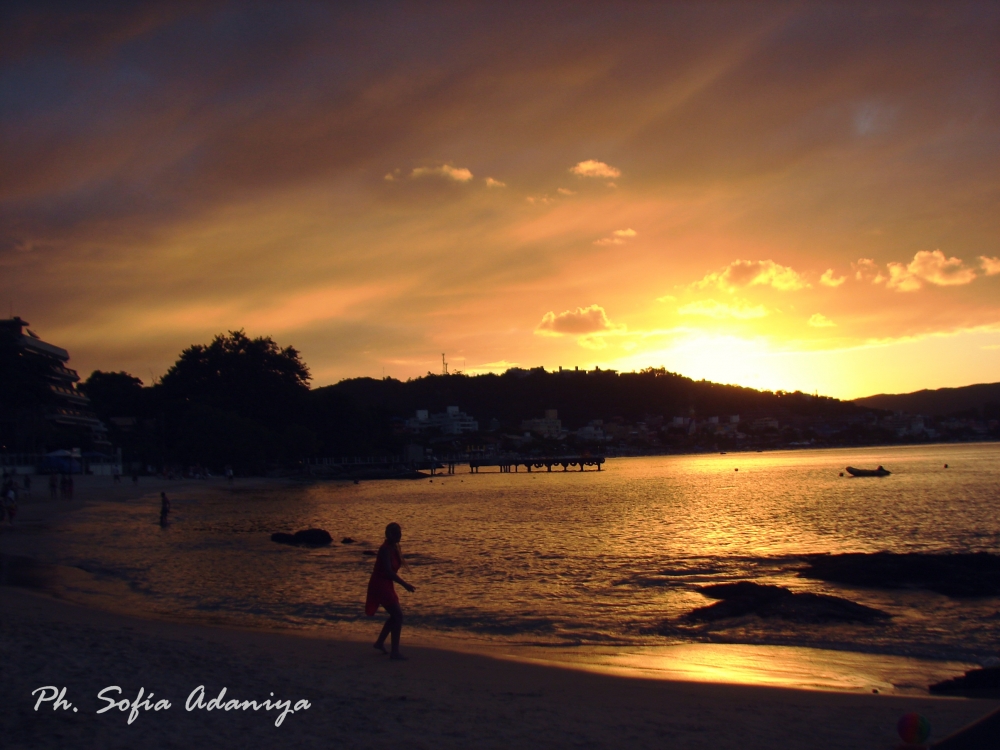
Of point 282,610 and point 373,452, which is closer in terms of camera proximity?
point 282,610

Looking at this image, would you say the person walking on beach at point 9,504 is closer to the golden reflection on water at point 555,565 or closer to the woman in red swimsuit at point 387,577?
the golden reflection on water at point 555,565

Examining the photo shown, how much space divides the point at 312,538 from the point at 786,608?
718 inches

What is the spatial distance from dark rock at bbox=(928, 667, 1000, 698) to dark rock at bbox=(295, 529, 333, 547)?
70.9 ft

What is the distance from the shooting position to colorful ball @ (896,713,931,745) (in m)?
4.26

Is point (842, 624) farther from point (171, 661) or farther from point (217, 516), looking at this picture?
point (217, 516)

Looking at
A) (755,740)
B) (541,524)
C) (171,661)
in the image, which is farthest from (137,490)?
(755,740)

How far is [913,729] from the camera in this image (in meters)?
4.29

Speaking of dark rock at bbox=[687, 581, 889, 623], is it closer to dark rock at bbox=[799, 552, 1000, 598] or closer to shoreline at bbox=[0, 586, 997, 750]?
dark rock at bbox=[799, 552, 1000, 598]

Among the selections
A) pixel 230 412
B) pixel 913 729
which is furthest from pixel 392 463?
pixel 913 729

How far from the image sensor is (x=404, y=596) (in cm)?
1697

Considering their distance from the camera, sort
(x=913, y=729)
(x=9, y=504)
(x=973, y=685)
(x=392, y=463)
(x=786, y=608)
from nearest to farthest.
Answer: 1. (x=913, y=729)
2. (x=973, y=685)
3. (x=786, y=608)
4. (x=9, y=504)
5. (x=392, y=463)

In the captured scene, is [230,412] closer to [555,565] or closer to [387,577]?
[555,565]

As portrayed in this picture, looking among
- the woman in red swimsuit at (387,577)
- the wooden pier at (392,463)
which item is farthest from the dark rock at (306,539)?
the wooden pier at (392,463)

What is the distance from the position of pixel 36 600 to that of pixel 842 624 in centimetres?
1496
